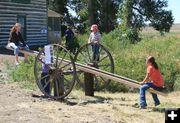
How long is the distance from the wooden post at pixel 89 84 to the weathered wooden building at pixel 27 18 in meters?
13.9

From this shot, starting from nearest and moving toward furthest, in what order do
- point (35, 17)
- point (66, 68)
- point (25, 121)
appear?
point (25, 121), point (66, 68), point (35, 17)

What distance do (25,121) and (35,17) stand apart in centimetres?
2277

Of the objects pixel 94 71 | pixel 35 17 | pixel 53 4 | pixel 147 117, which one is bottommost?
pixel 147 117

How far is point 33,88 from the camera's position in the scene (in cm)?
1258

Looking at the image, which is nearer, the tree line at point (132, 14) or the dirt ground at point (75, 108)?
the dirt ground at point (75, 108)

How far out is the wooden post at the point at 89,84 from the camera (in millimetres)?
12300

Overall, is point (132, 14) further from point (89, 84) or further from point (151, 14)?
point (89, 84)

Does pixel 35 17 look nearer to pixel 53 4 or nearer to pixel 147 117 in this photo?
pixel 147 117

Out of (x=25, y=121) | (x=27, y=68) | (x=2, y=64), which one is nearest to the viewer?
(x=25, y=121)

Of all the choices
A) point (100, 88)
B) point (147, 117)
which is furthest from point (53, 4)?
point (147, 117)

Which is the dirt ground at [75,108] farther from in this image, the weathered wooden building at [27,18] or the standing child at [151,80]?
the weathered wooden building at [27,18]

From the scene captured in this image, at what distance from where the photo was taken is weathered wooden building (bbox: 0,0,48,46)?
26.2 meters

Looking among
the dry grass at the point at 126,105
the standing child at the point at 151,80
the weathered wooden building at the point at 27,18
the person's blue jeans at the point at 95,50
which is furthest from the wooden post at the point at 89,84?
the weathered wooden building at the point at 27,18

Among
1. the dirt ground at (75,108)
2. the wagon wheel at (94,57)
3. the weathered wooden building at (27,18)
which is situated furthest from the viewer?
the weathered wooden building at (27,18)
